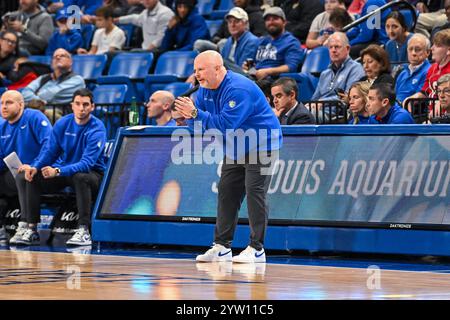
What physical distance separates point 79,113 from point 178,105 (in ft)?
12.5

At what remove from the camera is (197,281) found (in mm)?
8148

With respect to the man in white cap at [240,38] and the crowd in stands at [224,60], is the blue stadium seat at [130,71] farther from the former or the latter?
the man in white cap at [240,38]

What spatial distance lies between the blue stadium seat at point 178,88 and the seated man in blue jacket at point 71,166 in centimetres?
205

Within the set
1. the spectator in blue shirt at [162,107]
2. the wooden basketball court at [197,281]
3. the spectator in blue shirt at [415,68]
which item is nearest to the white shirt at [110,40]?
the spectator in blue shirt at [162,107]

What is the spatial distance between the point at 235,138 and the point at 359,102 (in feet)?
7.98

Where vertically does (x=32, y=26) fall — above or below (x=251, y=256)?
above

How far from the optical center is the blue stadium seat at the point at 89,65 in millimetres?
17656

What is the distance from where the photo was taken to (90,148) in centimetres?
1314

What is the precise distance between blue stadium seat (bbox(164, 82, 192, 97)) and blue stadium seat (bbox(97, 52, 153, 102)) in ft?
3.41

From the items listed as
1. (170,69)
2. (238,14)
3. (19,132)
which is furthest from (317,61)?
(19,132)

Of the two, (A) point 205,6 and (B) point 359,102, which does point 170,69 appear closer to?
(A) point 205,6

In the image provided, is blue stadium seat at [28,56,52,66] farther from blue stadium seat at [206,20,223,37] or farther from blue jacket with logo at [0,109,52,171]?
blue jacket with logo at [0,109,52,171]

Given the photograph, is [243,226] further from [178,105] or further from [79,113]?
[79,113]
